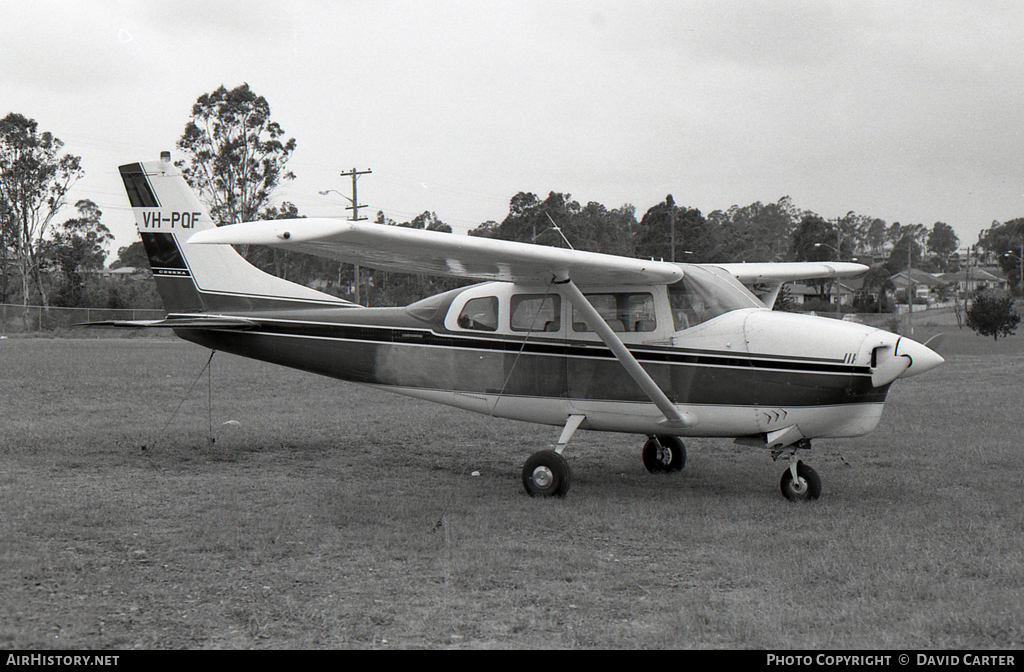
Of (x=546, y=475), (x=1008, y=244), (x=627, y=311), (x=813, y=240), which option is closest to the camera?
(x=546, y=475)

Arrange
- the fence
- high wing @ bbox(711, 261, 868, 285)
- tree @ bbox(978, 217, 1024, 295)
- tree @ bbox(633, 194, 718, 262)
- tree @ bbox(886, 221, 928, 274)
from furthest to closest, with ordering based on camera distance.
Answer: tree @ bbox(886, 221, 928, 274) < tree @ bbox(978, 217, 1024, 295) < tree @ bbox(633, 194, 718, 262) < the fence < high wing @ bbox(711, 261, 868, 285)

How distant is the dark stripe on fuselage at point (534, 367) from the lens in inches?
310

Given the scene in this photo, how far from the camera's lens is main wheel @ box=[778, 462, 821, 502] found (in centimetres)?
816

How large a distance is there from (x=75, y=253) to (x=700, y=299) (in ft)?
189

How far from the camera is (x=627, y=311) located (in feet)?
28.5

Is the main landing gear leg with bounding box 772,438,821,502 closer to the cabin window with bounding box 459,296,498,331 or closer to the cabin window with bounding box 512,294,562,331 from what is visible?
the cabin window with bounding box 512,294,562,331

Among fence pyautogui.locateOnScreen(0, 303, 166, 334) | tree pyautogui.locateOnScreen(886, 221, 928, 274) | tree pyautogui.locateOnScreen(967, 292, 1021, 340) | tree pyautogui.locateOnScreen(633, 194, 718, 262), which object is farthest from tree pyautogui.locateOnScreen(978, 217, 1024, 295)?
fence pyautogui.locateOnScreen(0, 303, 166, 334)

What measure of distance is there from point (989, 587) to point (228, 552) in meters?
5.34

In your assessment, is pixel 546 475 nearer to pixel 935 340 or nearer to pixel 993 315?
pixel 935 340

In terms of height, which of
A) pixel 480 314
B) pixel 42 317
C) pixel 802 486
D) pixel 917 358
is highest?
pixel 480 314

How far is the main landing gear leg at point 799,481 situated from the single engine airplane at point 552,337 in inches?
0.7

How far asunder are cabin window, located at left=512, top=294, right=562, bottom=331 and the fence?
4166cm

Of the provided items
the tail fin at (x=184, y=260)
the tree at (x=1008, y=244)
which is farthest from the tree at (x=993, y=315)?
the tree at (x=1008, y=244)

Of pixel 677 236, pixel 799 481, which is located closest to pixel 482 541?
pixel 799 481
